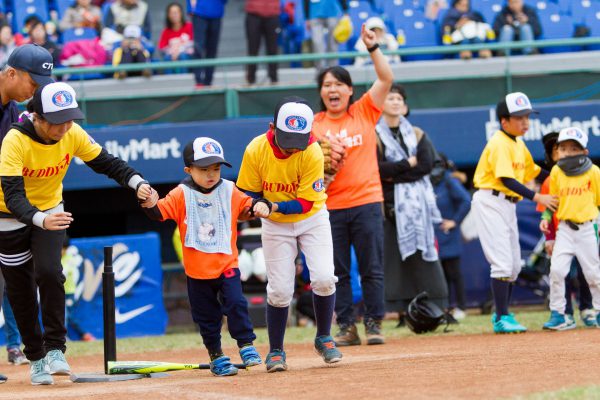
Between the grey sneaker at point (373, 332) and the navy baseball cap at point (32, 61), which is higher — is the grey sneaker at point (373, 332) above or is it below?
below

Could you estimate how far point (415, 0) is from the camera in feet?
59.8

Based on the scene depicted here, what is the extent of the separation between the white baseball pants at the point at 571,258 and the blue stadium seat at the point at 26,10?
10.3 m

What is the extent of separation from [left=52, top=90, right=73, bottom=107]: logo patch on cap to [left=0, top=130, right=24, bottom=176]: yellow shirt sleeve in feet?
1.23

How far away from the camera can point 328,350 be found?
300 inches

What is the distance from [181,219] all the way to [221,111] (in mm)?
8073

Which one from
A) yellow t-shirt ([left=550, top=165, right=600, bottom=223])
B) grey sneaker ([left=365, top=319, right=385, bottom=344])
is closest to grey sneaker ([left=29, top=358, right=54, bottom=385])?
grey sneaker ([left=365, top=319, right=385, bottom=344])

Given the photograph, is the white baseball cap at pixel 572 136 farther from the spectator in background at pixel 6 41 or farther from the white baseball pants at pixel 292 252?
the spectator in background at pixel 6 41

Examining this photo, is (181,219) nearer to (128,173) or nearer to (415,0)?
(128,173)

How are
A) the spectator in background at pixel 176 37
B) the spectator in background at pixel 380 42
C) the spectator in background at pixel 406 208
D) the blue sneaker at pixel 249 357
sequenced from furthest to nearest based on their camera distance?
the spectator in background at pixel 176 37 < the spectator in background at pixel 380 42 < the spectator in background at pixel 406 208 < the blue sneaker at pixel 249 357

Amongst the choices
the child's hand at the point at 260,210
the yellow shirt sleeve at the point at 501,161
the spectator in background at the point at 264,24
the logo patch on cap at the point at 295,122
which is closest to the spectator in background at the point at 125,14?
the spectator in background at the point at 264,24

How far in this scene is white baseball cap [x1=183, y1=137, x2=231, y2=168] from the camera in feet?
23.7

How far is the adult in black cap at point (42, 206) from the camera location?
7156mm

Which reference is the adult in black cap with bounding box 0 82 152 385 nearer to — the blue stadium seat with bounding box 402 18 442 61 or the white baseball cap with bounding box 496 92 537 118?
the white baseball cap with bounding box 496 92 537 118

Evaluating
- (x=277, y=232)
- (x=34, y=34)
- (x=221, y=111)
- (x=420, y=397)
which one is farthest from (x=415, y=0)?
(x=420, y=397)
